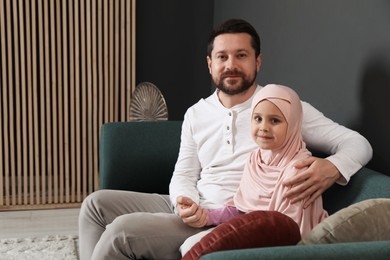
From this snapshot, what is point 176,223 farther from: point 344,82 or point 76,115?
point 76,115

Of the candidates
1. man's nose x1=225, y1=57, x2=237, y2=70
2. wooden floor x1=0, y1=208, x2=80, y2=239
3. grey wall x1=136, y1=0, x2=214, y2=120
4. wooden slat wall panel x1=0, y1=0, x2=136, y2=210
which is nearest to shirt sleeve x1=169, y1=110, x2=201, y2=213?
man's nose x1=225, y1=57, x2=237, y2=70

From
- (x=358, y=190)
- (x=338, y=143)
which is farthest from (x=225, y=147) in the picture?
(x=358, y=190)

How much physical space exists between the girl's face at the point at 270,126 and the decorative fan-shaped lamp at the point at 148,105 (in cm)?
202

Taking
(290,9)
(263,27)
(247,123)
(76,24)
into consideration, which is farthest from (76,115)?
(247,123)

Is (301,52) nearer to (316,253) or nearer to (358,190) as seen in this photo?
(358,190)

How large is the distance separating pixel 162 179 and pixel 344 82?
102cm

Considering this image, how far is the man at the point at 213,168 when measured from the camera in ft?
6.72

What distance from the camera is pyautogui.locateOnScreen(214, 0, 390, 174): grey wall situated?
2.25 m

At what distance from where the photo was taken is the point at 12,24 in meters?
4.59

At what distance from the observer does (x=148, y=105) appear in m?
4.11

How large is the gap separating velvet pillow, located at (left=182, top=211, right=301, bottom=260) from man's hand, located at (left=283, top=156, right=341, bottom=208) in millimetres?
386

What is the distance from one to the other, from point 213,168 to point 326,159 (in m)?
0.56

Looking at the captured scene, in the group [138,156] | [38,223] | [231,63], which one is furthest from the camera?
[38,223]

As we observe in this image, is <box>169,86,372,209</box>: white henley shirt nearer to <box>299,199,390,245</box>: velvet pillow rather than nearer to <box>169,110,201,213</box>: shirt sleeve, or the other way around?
<box>169,110,201,213</box>: shirt sleeve
